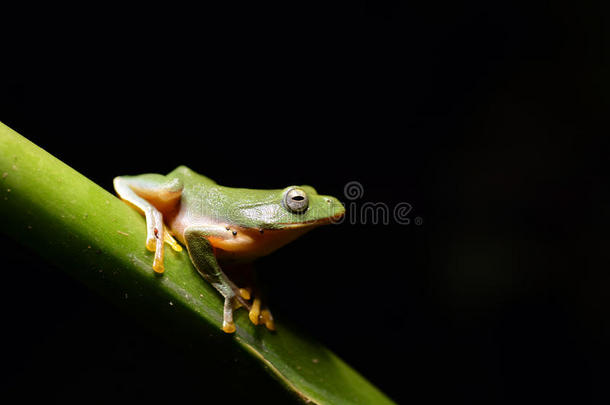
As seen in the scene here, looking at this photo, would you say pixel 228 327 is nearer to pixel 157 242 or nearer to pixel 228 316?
pixel 228 316

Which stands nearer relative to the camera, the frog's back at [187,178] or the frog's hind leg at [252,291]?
the frog's hind leg at [252,291]

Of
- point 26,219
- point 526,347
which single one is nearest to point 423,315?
point 526,347

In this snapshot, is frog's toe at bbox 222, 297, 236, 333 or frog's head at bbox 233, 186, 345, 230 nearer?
frog's toe at bbox 222, 297, 236, 333

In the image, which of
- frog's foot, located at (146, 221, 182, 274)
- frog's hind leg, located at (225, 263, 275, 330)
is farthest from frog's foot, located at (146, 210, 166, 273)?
frog's hind leg, located at (225, 263, 275, 330)

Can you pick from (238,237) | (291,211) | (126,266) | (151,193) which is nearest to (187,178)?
(151,193)

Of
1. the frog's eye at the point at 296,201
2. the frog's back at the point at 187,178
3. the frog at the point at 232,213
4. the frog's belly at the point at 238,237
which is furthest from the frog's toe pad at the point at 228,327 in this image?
the frog's back at the point at 187,178

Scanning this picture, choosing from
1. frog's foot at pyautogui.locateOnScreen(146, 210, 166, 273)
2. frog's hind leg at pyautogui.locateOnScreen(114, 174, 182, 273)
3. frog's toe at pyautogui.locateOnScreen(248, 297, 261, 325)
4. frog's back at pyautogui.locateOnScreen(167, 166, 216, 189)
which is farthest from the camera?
frog's back at pyautogui.locateOnScreen(167, 166, 216, 189)

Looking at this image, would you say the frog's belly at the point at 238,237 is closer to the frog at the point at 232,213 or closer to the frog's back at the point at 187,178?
the frog at the point at 232,213

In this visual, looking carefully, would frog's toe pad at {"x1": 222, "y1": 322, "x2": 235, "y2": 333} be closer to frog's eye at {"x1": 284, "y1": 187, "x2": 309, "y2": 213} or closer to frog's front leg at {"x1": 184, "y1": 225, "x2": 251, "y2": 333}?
frog's front leg at {"x1": 184, "y1": 225, "x2": 251, "y2": 333}

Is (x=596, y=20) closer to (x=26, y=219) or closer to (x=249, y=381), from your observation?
(x=249, y=381)
